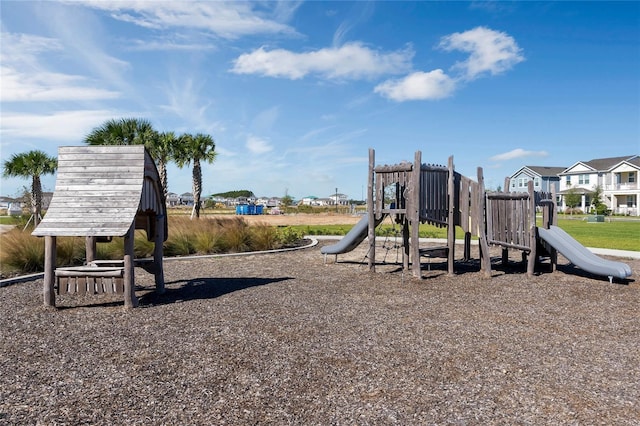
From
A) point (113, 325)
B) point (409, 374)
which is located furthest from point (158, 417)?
point (113, 325)

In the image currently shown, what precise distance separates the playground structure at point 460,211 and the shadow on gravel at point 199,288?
3.23 meters

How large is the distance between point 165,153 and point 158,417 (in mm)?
27684

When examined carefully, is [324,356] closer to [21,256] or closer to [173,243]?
[21,256]

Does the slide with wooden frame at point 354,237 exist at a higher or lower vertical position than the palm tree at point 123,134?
lower

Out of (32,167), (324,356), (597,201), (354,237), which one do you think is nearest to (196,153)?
(32,167)

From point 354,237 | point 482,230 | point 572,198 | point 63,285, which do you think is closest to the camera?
point 63,285

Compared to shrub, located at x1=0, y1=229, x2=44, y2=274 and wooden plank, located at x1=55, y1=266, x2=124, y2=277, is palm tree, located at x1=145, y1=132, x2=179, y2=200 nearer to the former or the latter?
shrub, located at x1=0, y1=229, x2=44, y2=274

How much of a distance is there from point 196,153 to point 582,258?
26813 mm

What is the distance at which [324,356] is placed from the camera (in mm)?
5191

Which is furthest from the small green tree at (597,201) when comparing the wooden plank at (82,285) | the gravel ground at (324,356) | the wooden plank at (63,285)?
the wooden plank at (63,285)

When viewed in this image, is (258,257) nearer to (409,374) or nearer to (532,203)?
(532,203)

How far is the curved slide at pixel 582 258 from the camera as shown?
9500 millimetres

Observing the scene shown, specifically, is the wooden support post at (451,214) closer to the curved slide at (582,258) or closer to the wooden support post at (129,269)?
the curved slide at (582,258)

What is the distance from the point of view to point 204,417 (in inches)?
147
